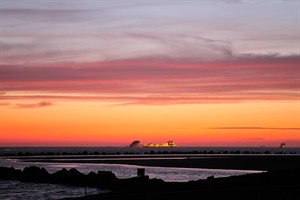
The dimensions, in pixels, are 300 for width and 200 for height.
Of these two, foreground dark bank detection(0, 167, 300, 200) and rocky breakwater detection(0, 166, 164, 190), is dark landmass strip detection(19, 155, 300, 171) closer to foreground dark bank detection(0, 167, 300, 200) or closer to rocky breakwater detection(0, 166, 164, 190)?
rocky breakwater detection(0, 166, 164, 190)

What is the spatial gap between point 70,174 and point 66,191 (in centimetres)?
1078

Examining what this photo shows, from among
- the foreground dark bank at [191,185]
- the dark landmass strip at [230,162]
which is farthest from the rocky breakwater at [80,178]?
the dark landmass strip at [230,162]

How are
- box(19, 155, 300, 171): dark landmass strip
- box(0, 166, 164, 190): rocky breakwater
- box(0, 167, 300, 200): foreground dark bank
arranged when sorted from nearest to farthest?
box(0, 167, 300, 200): foreground dark bank, box(0, 166, 164, 190): rocky breakwater, box(19, 155, 300, 171): dark landmass strip

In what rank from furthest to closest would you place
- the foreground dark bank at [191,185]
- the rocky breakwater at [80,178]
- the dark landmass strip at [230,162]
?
the dark landmass strip at [230,162] → the rocky breakwater at [80,178] → the foreground dark bank at [191,185]

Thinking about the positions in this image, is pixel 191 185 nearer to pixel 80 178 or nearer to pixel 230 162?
pixel 80 178

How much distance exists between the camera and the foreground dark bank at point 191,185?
70.6 feet

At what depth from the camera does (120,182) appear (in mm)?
47125

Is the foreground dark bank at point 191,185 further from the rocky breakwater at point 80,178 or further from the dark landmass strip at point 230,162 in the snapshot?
the dark landmass strip at point 230,162

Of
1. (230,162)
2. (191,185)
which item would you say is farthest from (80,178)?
(230,162)

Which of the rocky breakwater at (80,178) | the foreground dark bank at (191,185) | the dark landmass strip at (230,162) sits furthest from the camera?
the dark landmass strip at (230,162)

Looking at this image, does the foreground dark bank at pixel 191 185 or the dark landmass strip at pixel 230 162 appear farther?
the dark landmass strip at pixel 230 162

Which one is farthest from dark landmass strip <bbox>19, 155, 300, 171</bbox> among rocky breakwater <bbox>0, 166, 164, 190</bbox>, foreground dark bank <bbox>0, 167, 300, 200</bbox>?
foreground dark bank <bbox>0, 167, 300, 200</bbox>

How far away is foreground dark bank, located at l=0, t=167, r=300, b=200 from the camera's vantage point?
2153 centimetres

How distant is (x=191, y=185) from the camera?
3481 centimetres
